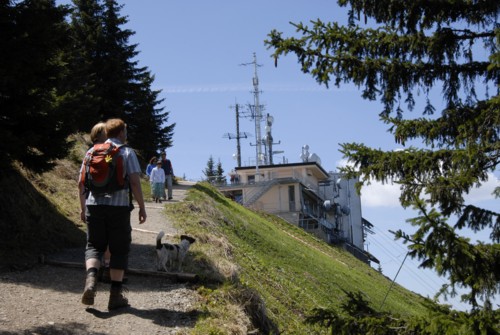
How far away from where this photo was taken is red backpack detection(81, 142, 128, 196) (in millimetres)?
6855

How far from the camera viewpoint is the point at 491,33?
834cm

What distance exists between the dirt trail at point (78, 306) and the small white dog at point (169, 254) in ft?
0.97

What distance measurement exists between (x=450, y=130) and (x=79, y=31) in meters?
27.5

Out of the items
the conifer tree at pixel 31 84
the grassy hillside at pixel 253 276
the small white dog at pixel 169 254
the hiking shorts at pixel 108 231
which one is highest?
the conifer tree at pixel 31 84

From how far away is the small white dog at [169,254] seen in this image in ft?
28.7

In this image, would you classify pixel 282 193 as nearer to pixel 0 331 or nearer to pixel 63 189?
pixel 63 189

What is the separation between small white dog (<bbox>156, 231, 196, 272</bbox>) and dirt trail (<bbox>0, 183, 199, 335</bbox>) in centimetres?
30

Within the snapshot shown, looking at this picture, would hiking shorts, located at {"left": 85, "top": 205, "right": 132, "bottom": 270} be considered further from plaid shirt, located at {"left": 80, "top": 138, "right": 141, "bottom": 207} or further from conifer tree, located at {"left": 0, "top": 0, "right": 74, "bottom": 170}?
conifer tree, located at {"left": 0, "top": 0, "right": 74, "bottom": 170}

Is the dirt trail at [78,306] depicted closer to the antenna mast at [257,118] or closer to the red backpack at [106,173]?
the red backpack at [106,173]

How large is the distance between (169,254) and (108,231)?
6.77 ft

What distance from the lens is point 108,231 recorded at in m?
6.90

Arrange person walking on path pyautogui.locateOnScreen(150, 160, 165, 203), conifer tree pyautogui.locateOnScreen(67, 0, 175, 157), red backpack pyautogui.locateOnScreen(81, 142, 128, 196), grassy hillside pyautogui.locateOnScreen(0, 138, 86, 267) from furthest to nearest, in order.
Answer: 1. conifer tree pyautogui.locateOnScreen(67, 0, 175, 157)
2. person walking on path pyautogui.locateOnScreen(150, 160, 165, 203)
3. grassy hillside pyautogui.locateOnScreen(0, 138, 86, 267)
4. red backpack pyautogui.locateOnScreen(81, 142, 128, 196)

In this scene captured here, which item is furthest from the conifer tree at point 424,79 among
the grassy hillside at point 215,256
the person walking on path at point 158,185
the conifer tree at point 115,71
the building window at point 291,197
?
the building window at point 291,197

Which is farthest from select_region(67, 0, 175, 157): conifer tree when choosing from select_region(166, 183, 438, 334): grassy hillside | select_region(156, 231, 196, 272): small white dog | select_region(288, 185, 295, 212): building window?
select_region(156, 231, 196, 272): small white dog
